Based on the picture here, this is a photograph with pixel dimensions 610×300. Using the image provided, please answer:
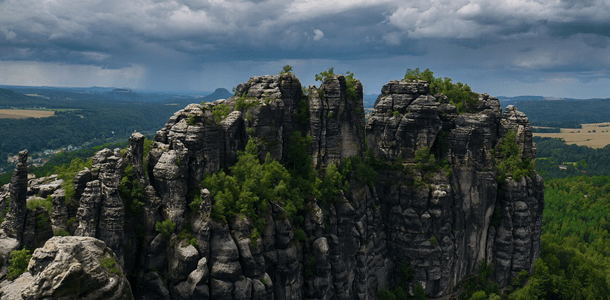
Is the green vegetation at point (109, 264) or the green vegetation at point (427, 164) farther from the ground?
the green vegetation at point (427, 164)

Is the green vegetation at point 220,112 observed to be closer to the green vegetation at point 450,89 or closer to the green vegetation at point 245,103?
the green vegetation at point 245,103

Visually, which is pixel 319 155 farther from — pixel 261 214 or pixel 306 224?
pixel 261 214

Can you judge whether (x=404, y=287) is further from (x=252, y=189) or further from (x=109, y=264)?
(x=109, y=264)

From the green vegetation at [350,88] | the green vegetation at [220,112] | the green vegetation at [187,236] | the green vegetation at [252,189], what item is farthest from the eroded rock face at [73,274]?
the green vegetation at [350,88]

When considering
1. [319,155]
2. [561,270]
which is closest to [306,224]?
[319,155]

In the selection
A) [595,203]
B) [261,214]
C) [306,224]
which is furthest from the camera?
[595,203]

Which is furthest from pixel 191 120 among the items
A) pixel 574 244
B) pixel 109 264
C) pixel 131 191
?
pixel 574 244
